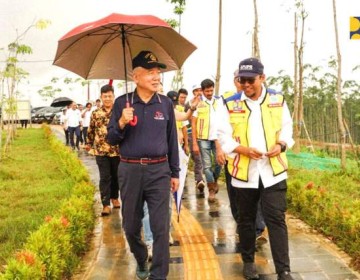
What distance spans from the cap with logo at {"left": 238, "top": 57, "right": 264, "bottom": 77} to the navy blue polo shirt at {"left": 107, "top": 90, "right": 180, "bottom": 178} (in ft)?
2.09

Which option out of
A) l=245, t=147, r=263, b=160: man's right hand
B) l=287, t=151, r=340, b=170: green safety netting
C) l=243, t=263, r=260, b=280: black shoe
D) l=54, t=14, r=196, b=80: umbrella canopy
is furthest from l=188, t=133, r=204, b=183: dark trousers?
l=287, t=151, r=340, b=170: green safety netting

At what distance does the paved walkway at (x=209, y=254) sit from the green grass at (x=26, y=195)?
3.09 feet

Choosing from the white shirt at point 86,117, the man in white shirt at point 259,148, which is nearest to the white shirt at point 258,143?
the man in white shirt at point 259,148

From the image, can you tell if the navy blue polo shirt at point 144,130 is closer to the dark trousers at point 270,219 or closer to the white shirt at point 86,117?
the dark trousers at point 270,219

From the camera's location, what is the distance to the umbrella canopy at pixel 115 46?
137 inches

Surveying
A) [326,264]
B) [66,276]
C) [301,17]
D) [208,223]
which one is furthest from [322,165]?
[66,276]

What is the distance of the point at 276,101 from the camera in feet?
11.8

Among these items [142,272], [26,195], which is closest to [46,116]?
[26,195]

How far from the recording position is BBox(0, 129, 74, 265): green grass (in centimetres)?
554

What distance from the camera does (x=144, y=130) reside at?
11.0 feet

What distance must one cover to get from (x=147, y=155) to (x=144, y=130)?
186 mm

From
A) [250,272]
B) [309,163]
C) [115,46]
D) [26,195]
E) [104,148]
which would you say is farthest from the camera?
[309,163]

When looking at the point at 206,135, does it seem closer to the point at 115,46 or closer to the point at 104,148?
the point at 104,148

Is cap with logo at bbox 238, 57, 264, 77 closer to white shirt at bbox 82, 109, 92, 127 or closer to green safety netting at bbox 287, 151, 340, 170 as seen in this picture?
green safety netting at bbox 287, 151, 340, 170
